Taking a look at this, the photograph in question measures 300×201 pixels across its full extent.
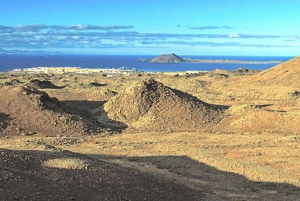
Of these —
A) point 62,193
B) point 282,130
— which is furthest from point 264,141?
point 62,193

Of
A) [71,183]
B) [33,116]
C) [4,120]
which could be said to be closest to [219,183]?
[71,183]

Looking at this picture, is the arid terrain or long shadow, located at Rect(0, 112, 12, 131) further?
long shadow, located at Rect(0, 112, 12, 131)

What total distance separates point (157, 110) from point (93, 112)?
7.31m

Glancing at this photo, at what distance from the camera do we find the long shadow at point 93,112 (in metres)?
35.3

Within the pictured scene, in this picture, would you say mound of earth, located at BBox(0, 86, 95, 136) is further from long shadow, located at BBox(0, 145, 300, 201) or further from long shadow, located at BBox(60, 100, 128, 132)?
long shadow, located at BBox(0, 145, 300, 201)

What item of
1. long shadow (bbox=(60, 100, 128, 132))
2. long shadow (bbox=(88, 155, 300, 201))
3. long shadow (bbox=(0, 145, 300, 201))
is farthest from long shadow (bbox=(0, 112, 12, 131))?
long shadow (bbox=(88, 155, 300, 201))

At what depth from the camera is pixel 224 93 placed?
60.8 meters

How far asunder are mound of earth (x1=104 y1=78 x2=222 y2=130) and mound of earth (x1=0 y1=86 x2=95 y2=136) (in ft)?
17.7

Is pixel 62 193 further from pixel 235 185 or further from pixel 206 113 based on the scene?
pixel 206 113

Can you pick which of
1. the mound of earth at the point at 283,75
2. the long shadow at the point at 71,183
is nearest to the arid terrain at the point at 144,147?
the long shadow at the point at 71,183

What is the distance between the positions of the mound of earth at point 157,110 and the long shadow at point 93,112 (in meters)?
0.64

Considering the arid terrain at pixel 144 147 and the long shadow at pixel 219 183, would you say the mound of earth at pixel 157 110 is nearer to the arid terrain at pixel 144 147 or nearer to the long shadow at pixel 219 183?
the arid terrain at pixel 144 147

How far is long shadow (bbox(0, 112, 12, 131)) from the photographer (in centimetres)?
3112

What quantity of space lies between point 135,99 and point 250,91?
27628 millimetres
